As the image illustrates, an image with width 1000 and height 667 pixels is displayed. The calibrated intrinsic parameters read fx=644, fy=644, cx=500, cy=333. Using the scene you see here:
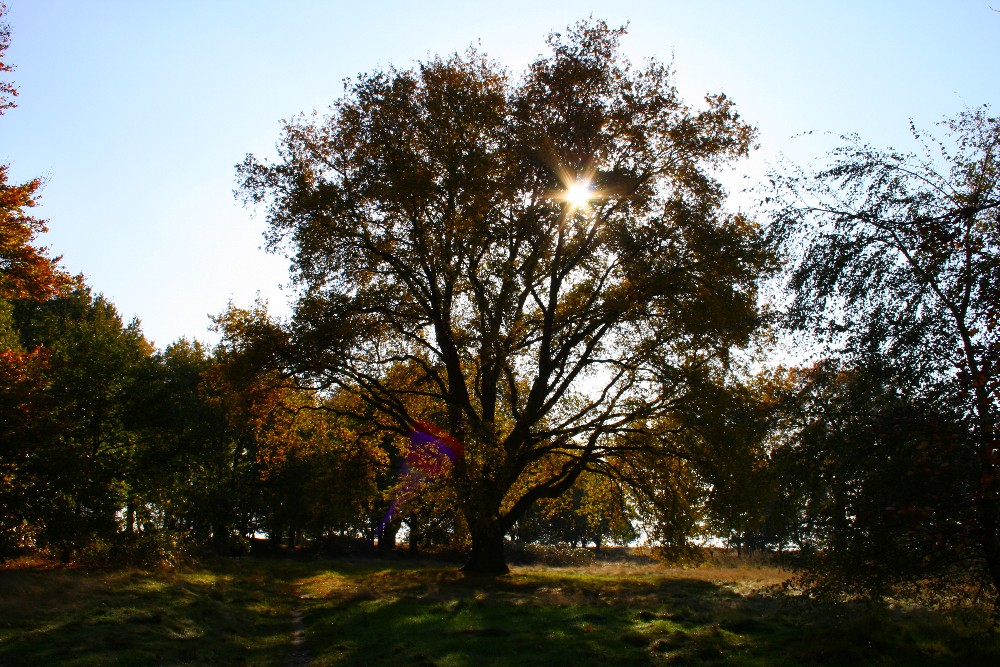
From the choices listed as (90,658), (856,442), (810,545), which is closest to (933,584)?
(810,545)

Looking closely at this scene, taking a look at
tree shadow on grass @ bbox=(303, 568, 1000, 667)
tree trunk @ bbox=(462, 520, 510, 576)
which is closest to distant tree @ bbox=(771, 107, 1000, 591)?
tree shadow on grass @ bbox=(303, 568, 1000, 667)

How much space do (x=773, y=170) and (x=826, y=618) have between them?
8858 mm

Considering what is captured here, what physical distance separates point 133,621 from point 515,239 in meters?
17.0

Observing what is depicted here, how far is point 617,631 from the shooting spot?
14.2 metres

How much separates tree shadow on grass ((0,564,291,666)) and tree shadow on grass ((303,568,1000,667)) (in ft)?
5.00

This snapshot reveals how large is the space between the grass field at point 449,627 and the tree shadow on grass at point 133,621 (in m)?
0.05

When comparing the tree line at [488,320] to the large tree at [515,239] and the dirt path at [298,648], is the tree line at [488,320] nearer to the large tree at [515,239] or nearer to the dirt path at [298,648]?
the large tree at [515,239]

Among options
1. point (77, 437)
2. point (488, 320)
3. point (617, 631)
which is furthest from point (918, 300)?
point (77, 437)

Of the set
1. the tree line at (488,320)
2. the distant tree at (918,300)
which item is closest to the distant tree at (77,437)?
the tree line at (488,320)

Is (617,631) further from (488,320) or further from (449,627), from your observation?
(488,320)

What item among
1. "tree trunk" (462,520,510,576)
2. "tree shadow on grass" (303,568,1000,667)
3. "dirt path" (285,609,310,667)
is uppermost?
"tree trunk" (462,520,510,576)

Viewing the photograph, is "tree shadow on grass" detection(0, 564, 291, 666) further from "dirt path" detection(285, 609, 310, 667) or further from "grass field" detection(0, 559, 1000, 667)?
"dirt path" detection(285, 609, 310, 667)

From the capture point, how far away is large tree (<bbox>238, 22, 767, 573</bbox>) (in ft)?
72.3

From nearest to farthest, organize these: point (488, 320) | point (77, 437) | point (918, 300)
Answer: point (918, 300), point (488, 320), point (77, 437)
